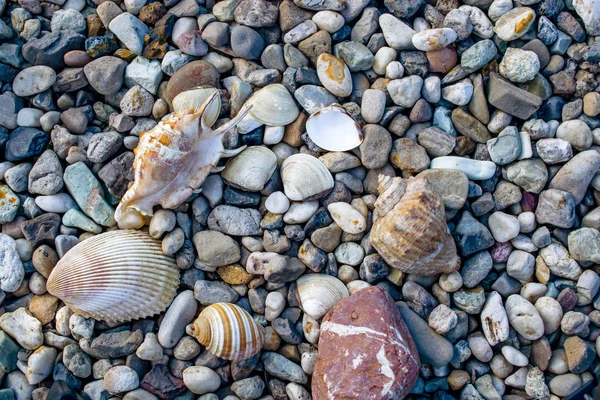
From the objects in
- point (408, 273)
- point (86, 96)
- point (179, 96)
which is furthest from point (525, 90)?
point (86, 96)

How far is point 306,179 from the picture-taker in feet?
11.1

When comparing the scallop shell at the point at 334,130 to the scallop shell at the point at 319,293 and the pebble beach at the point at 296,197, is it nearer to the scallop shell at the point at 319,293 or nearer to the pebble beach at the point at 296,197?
the pebble beach at the point at 296,197

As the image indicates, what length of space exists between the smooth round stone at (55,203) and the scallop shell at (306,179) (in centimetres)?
141

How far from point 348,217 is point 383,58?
109 cm

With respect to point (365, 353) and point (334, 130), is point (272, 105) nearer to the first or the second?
point (334, 130)

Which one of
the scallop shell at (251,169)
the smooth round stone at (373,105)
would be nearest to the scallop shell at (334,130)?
the smooth round stone at (373,105)

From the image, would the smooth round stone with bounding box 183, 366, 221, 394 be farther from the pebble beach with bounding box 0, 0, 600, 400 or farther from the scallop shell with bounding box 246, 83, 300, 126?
the scallop shell with bounding box 246, 83, 300, 126

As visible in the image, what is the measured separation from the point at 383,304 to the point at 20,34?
3.03 m

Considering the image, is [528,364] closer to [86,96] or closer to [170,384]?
[170,384]

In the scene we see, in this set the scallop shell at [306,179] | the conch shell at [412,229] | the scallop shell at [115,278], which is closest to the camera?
the conch shell at [412,229]

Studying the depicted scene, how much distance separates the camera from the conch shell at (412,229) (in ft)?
10.3

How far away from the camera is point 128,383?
3213mm

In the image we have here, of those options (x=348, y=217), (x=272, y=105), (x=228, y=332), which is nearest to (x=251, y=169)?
(x=272, y=105)

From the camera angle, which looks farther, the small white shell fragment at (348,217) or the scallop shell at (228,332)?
the small white shell fragment at (348,217)
